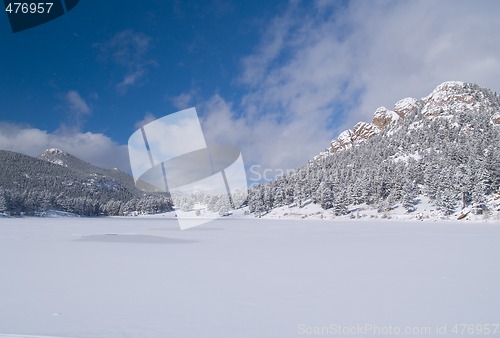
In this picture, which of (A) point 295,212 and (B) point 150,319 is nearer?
(B) point 150,319

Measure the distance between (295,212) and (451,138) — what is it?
196ft

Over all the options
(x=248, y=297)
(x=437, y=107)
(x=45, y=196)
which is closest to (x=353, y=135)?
(x=437, y=107)

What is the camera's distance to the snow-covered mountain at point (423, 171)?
54.7 meters

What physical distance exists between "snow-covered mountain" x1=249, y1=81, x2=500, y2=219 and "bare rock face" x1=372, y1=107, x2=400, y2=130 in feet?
54.5

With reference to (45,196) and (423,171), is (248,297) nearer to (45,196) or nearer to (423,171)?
(423,171)

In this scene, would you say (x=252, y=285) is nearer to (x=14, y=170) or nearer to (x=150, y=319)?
(x=150, y=319)

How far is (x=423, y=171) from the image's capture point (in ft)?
253

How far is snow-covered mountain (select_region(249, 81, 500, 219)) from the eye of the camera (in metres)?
54.7

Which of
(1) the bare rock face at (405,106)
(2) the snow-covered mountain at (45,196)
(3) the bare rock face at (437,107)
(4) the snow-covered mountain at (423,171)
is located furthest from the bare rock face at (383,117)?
(2) the snow-covered mountain at (45,196)

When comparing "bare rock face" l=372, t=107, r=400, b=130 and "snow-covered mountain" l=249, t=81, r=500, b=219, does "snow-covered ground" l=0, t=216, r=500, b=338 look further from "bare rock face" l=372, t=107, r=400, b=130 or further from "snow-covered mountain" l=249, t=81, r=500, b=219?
"bare rock face" l=372, t=107, r=400, b=130

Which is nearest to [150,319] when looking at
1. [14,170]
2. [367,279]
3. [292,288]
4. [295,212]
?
[292,288]

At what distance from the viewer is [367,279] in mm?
8023

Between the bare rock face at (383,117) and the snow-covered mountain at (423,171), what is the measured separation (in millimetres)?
16612

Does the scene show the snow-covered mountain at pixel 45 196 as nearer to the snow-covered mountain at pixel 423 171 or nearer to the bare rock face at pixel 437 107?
the snow-covered mountain at pixel 423 171
